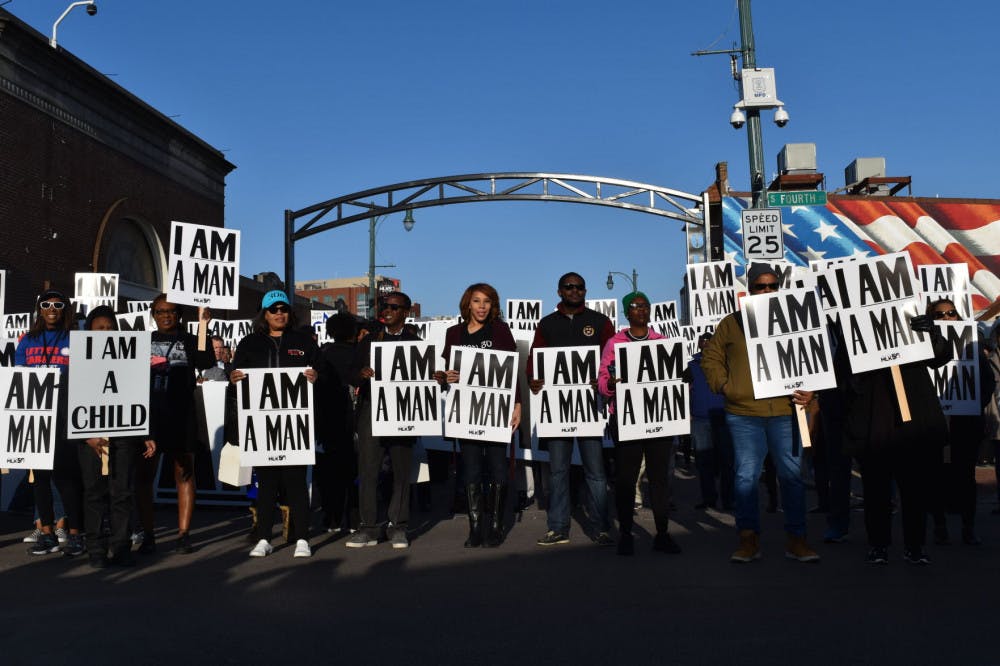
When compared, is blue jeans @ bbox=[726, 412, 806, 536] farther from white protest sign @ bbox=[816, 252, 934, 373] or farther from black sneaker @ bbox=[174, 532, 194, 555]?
black sneaker @ bbox=[174, 532, 194, 555]

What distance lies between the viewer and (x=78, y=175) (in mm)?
23766

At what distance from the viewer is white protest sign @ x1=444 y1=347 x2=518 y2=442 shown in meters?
8.06

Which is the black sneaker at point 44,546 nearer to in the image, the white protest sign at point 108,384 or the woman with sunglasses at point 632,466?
the white protest sign at point 108,384

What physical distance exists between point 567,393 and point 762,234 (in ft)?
27.0

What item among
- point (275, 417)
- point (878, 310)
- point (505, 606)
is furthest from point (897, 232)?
point (505, 606)

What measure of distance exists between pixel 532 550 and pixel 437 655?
3222mm

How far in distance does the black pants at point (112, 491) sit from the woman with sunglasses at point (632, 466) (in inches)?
144

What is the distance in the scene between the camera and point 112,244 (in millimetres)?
25828

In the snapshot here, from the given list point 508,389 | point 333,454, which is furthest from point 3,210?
point 508,389

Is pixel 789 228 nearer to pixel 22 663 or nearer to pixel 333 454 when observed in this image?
pixel 333 454

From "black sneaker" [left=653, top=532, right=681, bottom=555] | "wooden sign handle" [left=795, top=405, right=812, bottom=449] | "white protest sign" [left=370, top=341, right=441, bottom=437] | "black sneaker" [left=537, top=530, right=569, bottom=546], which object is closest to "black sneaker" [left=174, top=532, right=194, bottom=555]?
"white protest sign" [left=370, top=341, right=441, bottom=437]

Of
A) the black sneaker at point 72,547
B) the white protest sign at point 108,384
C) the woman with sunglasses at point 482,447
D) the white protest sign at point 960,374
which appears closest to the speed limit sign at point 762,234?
the white protest sign at point 960,374

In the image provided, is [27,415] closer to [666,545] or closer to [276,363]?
[276,363]

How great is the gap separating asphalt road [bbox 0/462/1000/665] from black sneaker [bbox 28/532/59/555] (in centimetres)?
15
